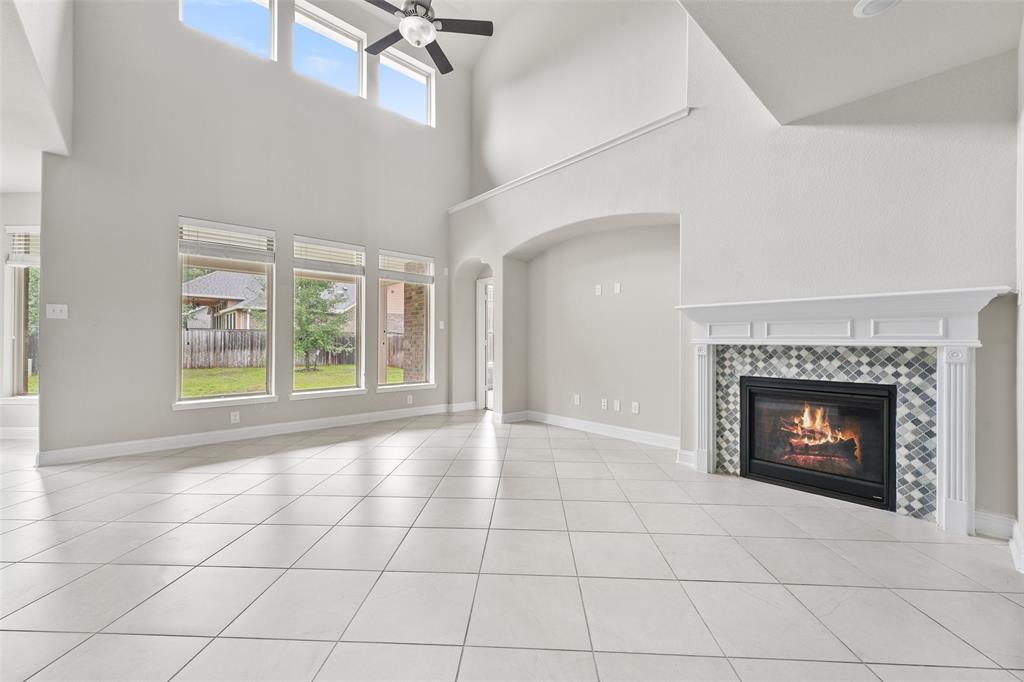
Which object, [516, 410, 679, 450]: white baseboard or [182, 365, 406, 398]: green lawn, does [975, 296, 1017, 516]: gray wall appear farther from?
[182, 365, 406, 398]: green lawn

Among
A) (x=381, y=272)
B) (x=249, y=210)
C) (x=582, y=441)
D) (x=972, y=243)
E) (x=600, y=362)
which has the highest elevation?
(x=249, y=210)

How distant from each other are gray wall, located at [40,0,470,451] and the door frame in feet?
6.09

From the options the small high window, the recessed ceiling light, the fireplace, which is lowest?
the fireplace

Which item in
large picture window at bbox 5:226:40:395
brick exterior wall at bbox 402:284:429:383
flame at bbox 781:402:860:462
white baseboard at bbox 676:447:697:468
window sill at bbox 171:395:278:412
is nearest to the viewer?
flame at bbox 781:402:860:462

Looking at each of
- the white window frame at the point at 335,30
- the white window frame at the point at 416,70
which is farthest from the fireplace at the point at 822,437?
the white window frame at the point at 335,30

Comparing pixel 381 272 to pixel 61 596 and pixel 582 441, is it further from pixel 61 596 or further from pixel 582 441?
pixel 61 596

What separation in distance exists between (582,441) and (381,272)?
3.74m

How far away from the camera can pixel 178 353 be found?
4766 millimetres

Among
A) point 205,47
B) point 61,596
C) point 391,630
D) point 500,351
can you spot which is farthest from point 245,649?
point 205,47

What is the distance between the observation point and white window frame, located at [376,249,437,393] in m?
6.38

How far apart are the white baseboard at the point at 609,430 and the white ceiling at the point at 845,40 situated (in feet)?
11.0

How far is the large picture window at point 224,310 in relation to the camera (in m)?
4.85

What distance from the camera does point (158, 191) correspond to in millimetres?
4566

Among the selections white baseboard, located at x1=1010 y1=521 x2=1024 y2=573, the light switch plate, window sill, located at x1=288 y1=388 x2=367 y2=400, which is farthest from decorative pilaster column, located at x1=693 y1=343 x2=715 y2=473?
the light switch plate
